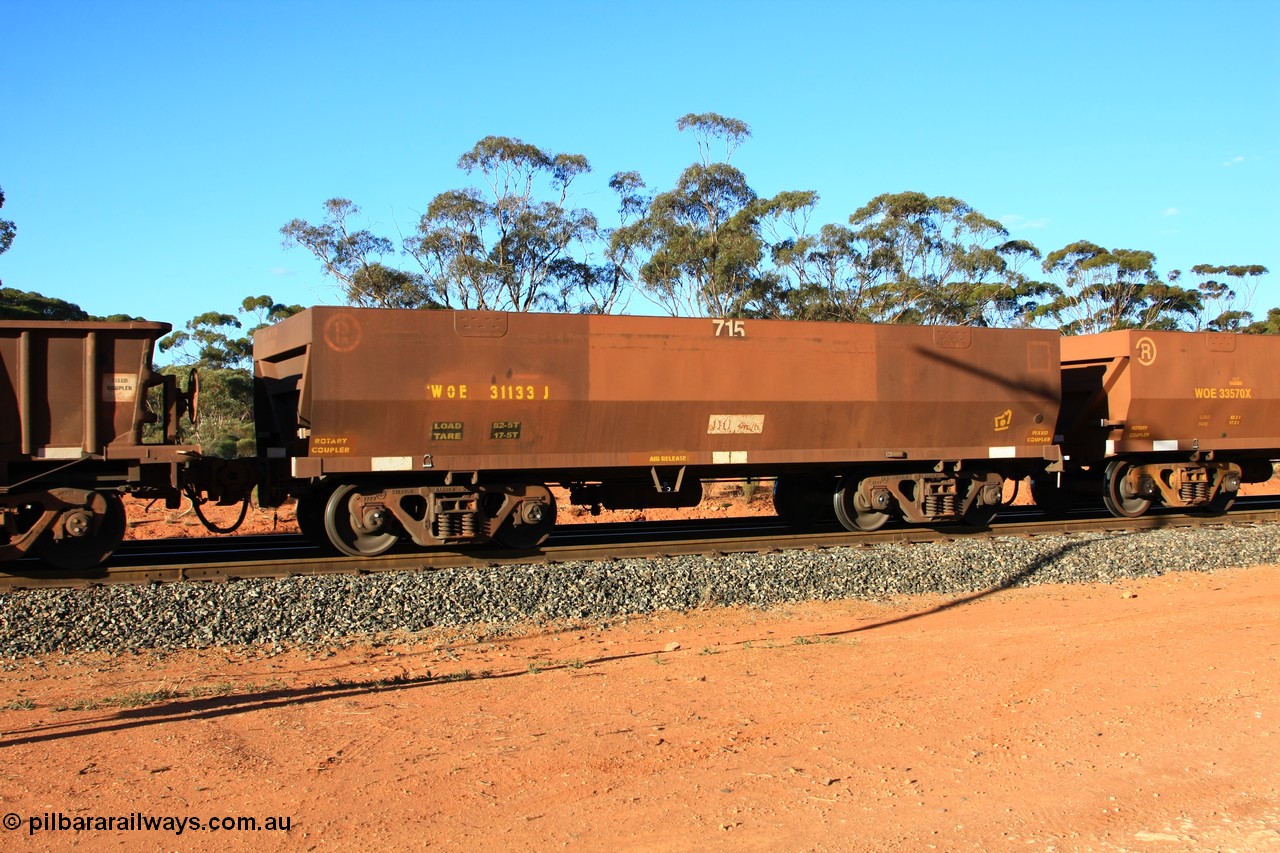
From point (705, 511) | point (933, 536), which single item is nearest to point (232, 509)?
point (705, 511)

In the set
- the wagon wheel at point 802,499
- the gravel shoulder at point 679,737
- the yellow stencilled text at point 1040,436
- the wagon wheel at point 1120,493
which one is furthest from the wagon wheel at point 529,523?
the wagon wheel at point 1120,493

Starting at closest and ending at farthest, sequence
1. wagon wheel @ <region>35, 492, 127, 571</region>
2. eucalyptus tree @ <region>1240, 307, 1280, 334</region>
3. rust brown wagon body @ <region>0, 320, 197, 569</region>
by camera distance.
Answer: rust brown wagon body @ <region>0, 320, 197, 569</region> → wagon wheel @ <region>35, 492, 127, 571</region> → eucalyptus tree @ <region>1240, 307, 1280, 334</region>

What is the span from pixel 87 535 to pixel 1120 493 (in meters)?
14.2

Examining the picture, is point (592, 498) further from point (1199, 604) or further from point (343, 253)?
point (343, 253)

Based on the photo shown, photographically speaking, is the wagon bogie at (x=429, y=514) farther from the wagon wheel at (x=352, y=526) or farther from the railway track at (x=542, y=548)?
the railway track at (x=542, y=548)

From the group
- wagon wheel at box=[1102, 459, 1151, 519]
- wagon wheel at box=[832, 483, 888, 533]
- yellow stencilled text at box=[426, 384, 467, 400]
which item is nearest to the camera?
yellow stencilled text at box=[426, 384, 467, 400]

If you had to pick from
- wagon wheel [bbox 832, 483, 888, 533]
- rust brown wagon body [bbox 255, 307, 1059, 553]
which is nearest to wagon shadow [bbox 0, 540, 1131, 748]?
rust brown wagon body [bbox 255, 307, 1059, 553]

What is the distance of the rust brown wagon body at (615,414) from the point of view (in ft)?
36.9

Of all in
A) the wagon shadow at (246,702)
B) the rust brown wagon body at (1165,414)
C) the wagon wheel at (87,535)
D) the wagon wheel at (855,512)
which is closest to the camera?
→ the wagon shadow at (246,702)

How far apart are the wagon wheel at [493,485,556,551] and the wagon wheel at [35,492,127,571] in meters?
3.95

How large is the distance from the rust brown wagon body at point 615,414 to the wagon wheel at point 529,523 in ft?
0.08

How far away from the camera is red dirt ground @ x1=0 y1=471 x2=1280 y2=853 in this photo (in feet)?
14.8

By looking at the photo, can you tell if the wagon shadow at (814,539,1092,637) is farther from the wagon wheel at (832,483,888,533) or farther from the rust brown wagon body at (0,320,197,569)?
the rust brown wagon body at (0,320,197,569)

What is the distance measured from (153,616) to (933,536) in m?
9.42
